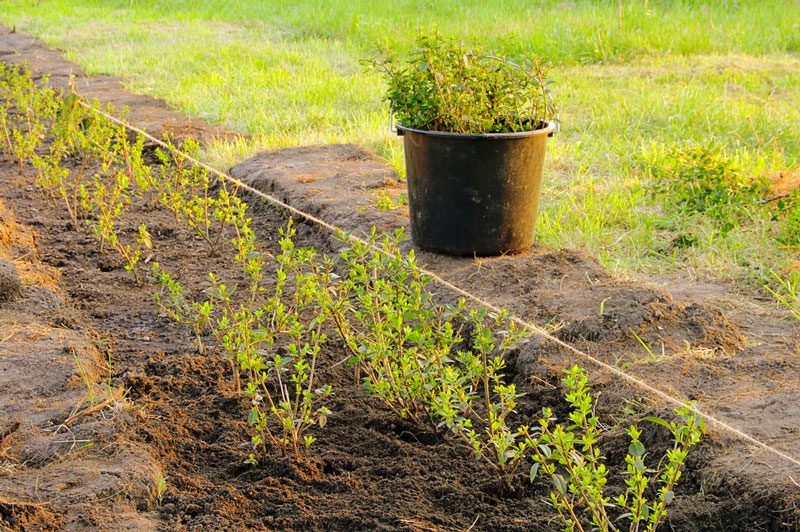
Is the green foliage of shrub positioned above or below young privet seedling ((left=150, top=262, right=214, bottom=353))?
above

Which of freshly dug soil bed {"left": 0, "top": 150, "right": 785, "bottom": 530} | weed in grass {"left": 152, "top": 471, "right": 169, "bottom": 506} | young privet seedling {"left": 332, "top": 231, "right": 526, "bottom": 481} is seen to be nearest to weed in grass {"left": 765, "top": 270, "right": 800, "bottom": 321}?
freshly dug soil bed {"left": 0, "top": 150, "right": 785, "bottom": 530}

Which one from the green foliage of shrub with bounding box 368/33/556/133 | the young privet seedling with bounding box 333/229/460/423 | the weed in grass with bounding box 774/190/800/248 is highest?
the green foliage of shrub with bounding box 368/33/556/133

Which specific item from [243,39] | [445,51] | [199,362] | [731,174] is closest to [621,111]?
[731,174]

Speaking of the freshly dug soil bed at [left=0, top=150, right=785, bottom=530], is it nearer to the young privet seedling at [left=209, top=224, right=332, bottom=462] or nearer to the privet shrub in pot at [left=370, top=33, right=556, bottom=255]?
the young privet seedling at [left=209, top=224, right=332, bottom=462]

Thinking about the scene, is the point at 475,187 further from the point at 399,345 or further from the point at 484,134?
the point at 399,345

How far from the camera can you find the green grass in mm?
4117

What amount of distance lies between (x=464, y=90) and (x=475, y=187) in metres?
0.39

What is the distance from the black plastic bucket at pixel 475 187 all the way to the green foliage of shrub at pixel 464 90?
0.34ft

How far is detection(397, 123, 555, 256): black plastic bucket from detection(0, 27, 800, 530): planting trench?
9cm

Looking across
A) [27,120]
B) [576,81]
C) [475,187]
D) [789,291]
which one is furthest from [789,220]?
[27,120]

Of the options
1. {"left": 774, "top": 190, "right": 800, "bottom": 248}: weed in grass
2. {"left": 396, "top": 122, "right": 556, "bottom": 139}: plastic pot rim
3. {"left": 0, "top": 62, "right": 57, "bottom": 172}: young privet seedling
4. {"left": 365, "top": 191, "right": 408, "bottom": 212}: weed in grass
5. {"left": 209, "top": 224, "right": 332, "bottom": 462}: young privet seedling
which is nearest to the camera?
{"left": 209, "top": 224, "right": 332, "bottom": 462}: young privet seedling

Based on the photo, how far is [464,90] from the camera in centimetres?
367

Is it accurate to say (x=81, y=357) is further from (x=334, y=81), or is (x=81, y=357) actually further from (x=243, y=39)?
(x=243, y=39)

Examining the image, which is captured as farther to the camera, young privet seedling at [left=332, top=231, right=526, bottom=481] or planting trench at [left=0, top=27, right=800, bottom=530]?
young privet seedling at [left=332, top=231, right=526, bottom=481]
